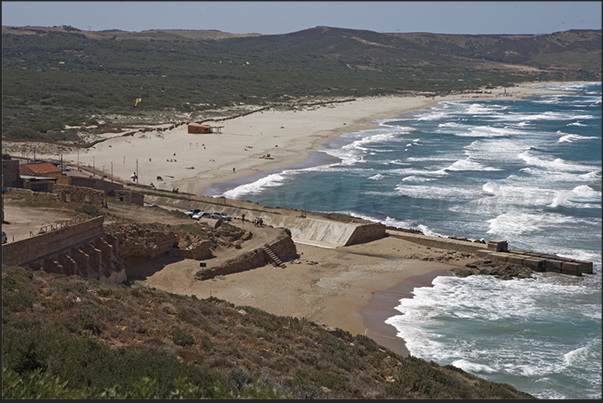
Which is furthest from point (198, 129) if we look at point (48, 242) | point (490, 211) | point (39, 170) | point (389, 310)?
point (48, 242)

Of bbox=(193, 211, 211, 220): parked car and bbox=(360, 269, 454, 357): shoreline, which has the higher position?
bbox=(193, 211, 211, 220): parked car

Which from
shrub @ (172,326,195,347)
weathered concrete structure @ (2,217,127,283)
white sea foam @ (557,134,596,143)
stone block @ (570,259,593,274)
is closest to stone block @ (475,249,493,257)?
stone block @ (570,259,593,274)

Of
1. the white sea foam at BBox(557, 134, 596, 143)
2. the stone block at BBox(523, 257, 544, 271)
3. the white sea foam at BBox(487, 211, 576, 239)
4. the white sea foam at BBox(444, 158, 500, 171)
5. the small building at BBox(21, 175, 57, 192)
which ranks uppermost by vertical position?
the white sea foam at BBox(557, 134, 596, 143)

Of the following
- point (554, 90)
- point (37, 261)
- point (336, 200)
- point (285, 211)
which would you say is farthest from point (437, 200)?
point (554, 90)

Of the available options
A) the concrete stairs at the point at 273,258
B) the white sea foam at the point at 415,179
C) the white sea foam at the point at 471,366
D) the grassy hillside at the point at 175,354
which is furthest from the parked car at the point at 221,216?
the white sea foam at the point at 415,179

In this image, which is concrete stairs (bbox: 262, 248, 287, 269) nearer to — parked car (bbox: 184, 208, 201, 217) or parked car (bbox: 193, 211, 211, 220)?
parked car (bbox: 193, 211, 211, 220)

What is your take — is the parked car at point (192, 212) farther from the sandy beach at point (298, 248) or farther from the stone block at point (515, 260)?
the stone block at point (515, 260)

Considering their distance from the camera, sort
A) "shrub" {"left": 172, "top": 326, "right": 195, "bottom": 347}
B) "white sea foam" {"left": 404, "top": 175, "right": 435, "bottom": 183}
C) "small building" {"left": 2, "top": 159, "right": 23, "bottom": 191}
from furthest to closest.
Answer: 1. "white sea foam" {"left": 404, "top": 175, "right": 435, "bottom": 183}
2. "small building" {"left": 2, "top": 159, "right": 23, "bottom": 191}
3. "shrub" {"left": 172, "top": 326, "right": 195, "bottom": 347}

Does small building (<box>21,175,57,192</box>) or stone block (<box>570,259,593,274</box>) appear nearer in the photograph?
stone block (<box>570,259,593,274</box>)
